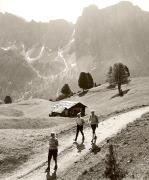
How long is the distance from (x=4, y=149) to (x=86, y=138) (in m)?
7.00

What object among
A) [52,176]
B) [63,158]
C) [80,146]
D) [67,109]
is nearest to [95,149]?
[63,158]

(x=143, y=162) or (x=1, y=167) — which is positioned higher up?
(x=143, y=162)

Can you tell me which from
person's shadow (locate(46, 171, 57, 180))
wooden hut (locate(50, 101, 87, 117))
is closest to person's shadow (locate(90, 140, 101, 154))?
person's shadow (locate(46, 171, 57, 180))

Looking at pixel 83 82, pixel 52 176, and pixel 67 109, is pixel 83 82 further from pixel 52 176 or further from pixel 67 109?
pixel 52 176

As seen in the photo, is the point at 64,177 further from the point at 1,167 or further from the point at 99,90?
the point at 99,90

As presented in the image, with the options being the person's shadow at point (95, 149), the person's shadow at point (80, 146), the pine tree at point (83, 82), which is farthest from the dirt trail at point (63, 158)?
the pine tree at point (83, 82)

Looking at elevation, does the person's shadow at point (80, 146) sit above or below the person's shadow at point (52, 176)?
above

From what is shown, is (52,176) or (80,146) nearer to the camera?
(52,176)

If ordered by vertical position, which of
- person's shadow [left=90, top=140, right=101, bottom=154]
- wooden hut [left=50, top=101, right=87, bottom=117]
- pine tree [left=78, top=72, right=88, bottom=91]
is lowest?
wooden hut [left=50, top=101, right=87, bottom=117]

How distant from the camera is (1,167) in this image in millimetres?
26609

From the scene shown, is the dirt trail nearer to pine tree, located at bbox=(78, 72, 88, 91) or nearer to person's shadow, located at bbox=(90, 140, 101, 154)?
person's shadow, located at bbox=(90, 140, 101, 154)

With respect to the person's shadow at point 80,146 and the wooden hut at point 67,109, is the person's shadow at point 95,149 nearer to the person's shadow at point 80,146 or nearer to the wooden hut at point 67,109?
the person's shadow at point 80,146

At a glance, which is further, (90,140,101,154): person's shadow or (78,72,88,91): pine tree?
(78,72,88,91): pine tree

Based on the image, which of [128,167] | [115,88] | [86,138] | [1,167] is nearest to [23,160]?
[1,167]
